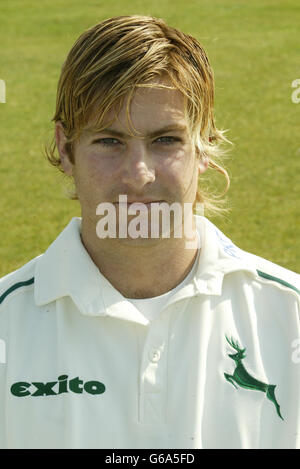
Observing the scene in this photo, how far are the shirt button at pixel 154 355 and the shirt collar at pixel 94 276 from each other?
3.2 inches

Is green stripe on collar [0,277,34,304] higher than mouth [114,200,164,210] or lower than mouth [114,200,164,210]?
lower

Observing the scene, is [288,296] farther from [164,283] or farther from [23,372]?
[23,372]

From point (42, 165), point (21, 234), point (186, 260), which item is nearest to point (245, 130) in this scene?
point (42, 165)

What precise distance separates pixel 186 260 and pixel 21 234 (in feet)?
15.6

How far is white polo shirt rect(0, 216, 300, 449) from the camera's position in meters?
2.18

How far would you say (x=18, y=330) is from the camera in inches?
87.1

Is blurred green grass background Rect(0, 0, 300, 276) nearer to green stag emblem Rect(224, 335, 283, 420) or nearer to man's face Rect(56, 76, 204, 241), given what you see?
man's face Rect(56, 76, 204, 241)

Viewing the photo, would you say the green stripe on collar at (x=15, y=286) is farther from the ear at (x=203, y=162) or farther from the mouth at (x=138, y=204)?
the ear at (x=203, y=162)

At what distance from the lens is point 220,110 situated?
9.81m

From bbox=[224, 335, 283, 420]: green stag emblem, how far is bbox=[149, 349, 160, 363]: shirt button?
0.20m

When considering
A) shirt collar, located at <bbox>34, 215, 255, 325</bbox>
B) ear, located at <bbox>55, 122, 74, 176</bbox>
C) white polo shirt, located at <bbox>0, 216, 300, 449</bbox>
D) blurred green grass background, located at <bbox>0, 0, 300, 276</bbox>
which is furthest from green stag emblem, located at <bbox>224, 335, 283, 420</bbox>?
blurred green grass background, located at <bbox>0, 0, 300, 276</bbox>

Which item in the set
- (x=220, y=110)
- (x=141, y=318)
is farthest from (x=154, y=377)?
(x=220, y=110)

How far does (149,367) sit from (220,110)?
7889mm

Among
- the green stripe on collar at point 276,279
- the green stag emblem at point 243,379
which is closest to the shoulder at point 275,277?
the green stripe on collar at point 276,279
